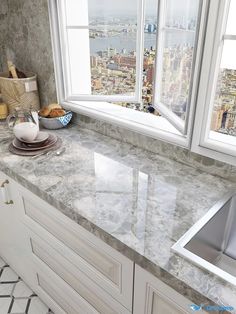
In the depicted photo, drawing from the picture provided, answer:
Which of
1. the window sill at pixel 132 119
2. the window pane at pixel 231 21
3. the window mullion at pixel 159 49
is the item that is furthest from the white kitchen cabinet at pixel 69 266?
the window pane at pixel 231 21

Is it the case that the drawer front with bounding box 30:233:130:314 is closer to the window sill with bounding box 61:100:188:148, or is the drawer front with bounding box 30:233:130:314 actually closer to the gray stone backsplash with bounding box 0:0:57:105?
the window sill with bounding box 61:100:188:148

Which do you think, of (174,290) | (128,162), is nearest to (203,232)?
(174,290)

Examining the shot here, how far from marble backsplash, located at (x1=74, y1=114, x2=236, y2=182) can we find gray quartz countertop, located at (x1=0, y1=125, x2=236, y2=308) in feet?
0.10

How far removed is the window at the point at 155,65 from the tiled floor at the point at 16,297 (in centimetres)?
112

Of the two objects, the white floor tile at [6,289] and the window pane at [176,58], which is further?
the white floor tile at [6,289]

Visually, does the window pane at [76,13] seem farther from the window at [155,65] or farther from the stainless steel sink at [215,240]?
the stainless steel sink at [215,240]

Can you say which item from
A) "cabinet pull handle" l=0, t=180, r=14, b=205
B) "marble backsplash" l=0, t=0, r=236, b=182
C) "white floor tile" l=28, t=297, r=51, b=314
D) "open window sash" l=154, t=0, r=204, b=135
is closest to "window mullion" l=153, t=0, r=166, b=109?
"open window sash" l=154, t=0, r=204, b=135

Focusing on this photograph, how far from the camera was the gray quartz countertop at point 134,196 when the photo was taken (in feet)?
2.66

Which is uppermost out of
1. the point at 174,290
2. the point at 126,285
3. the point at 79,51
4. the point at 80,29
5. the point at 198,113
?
the point at 80,29

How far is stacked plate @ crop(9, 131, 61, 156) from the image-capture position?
1490 millimetres

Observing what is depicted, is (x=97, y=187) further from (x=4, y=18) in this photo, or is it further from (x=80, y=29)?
(x=4, y=18)

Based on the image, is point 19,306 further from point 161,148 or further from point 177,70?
point 177,70

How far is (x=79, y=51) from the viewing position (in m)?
1.81

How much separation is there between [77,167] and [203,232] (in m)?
0.64
